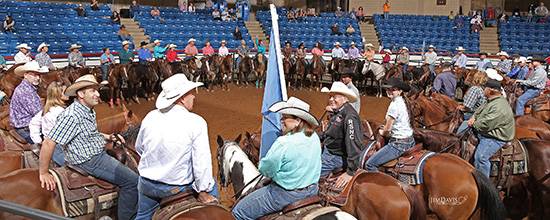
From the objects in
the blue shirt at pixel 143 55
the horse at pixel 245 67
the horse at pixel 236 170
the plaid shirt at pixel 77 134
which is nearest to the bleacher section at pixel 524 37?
the horse at pixel 245 67

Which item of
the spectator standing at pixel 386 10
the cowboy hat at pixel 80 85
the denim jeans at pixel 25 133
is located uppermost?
the spectator standing at pixel 386 10

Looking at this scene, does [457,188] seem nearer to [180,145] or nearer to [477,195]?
[477,195]

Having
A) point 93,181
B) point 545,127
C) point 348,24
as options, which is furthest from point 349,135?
point 348,24

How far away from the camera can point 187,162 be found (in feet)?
13.2

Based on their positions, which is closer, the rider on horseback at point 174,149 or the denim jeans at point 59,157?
the rider on horseback at point 174,149

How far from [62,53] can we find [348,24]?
46.7ft

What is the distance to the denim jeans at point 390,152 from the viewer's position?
598 centimetres

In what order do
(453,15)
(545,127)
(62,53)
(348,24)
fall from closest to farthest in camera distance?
(545,127), (62,53), (348,24), (453,15)

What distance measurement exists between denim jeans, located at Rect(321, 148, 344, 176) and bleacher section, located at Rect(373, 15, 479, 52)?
64.3 feet

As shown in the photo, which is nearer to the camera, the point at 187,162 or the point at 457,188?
the point at 187,162

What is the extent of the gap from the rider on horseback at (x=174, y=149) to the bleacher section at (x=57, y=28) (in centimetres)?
1502

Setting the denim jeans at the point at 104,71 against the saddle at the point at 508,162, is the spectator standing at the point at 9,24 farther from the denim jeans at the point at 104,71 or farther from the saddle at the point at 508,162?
the saddle at the point at 508,162

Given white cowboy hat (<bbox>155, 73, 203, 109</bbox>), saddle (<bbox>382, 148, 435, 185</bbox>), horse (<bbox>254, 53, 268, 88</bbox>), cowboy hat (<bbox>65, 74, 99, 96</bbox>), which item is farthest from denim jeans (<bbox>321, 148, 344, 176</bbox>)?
horse (<bbox>254, 53, 268, 88</bbox>)

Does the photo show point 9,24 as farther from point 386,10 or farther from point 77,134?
point 386,10
